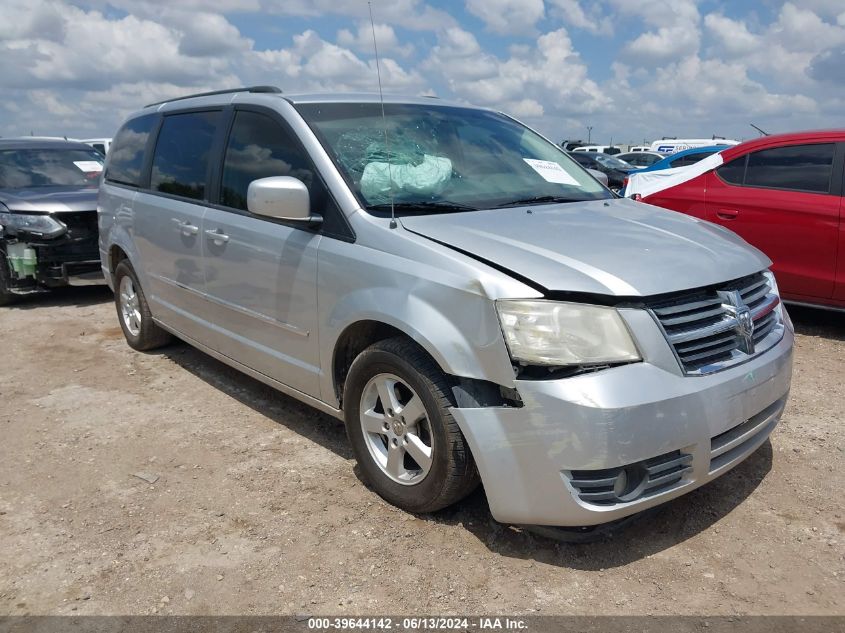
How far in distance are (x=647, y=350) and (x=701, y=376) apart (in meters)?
0.26

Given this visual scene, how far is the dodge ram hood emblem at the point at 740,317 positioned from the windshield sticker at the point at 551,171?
129 cm

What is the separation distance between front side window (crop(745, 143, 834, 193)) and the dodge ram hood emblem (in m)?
3.46

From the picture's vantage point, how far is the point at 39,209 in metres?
7.39

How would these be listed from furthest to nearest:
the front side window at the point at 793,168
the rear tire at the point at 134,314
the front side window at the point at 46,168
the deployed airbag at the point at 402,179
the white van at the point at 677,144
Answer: the white van at the point at 677,144 < the front side window at the point at 46,168 < the front side window at the point at 793,168 < the rear tire at the point at 134,314 < the deployed airbag at the point at 402,179

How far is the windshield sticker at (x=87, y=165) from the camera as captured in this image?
28.3 ft

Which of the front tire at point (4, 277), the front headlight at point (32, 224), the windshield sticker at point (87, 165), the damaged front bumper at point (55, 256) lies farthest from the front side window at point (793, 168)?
the front tire at point (4, 277)

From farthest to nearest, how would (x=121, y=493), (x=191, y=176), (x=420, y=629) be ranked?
(x=191, y=176)
(x=121, y=493)
(x=420, y=629)

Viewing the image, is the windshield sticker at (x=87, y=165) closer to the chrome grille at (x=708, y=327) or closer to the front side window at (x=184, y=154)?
the front side window at (x=184, y=154)

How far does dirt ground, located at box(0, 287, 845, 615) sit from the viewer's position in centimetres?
256

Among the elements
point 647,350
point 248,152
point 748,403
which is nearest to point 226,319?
point 248,152

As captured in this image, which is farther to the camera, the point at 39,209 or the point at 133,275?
the point at 39,209

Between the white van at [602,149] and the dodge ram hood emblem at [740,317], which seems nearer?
the dodge ram hood emblem at [740,317]

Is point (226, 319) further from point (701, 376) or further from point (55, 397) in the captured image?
point (701, 376)

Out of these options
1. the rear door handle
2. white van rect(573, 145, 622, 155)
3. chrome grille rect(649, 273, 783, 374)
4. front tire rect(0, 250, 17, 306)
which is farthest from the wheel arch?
white van rect(573, 145, 622, 155)
